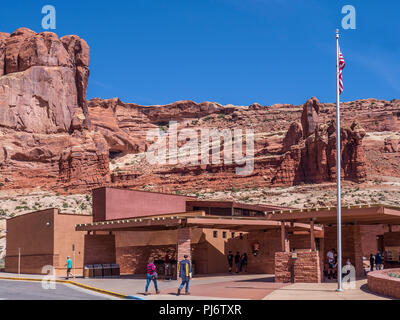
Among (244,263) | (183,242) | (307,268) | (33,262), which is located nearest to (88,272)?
(183,242)

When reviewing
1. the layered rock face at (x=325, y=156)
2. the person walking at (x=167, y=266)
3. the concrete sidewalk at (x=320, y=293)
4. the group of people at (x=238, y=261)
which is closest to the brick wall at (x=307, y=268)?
the concrete sidewalk at (x=320, y=293)

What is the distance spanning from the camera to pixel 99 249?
34.3 metres

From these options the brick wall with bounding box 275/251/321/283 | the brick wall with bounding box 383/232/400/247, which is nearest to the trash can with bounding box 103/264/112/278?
the brick wall with bounding box 275/251/321/283

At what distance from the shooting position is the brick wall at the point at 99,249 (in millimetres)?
34000

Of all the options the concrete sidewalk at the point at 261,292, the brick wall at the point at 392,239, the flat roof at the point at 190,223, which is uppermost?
the flat roof at the point at 190,223

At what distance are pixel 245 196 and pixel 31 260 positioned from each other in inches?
2111

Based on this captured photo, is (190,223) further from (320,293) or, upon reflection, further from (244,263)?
(320,293)

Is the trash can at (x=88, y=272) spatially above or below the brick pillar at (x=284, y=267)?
below

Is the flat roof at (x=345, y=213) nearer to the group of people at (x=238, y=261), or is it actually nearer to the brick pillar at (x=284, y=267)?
the brick pillar at (x=284, y=267)

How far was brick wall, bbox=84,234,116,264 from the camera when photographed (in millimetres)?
34000

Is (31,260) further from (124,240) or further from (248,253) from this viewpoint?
(248,253)

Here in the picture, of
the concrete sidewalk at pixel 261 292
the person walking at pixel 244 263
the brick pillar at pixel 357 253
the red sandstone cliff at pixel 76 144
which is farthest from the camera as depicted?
the red sandstone cliff at pixel 76 144
